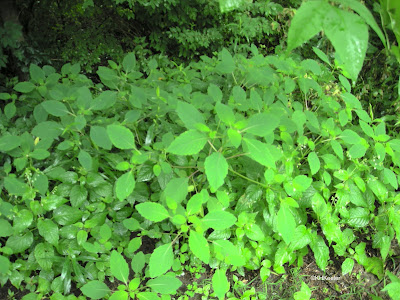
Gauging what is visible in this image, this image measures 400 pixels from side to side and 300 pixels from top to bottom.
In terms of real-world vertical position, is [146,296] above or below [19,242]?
below

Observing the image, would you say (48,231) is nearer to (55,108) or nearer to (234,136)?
(55,108)

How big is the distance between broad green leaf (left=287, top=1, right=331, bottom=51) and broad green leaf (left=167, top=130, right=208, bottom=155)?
831mm

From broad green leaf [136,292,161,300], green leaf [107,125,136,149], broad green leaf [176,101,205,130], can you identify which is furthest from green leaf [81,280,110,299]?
broad green leaf [176,101,205,130]

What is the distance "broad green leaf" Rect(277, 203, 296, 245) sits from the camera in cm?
162

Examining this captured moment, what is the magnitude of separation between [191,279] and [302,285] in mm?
679

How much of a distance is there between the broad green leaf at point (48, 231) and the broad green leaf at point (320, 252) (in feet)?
4.78

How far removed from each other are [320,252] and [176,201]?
0.99 m

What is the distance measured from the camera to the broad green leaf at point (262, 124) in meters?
1.36

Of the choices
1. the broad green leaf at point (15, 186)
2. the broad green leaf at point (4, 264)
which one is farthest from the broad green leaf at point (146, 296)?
the broad green leaf at point (15, 186)

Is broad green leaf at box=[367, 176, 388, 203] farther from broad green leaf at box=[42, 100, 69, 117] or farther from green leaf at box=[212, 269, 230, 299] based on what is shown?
broad green leaf at box=[42, 100, 69, 117]

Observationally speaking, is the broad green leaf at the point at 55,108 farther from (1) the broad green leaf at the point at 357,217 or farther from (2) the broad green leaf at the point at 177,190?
(1) the broad green leaf at the point at 357,217

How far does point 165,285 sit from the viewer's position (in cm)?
158

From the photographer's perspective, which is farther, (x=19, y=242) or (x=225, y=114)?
(x=19, y=242)

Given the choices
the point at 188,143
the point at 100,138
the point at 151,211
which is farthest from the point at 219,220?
the point at 100,138
